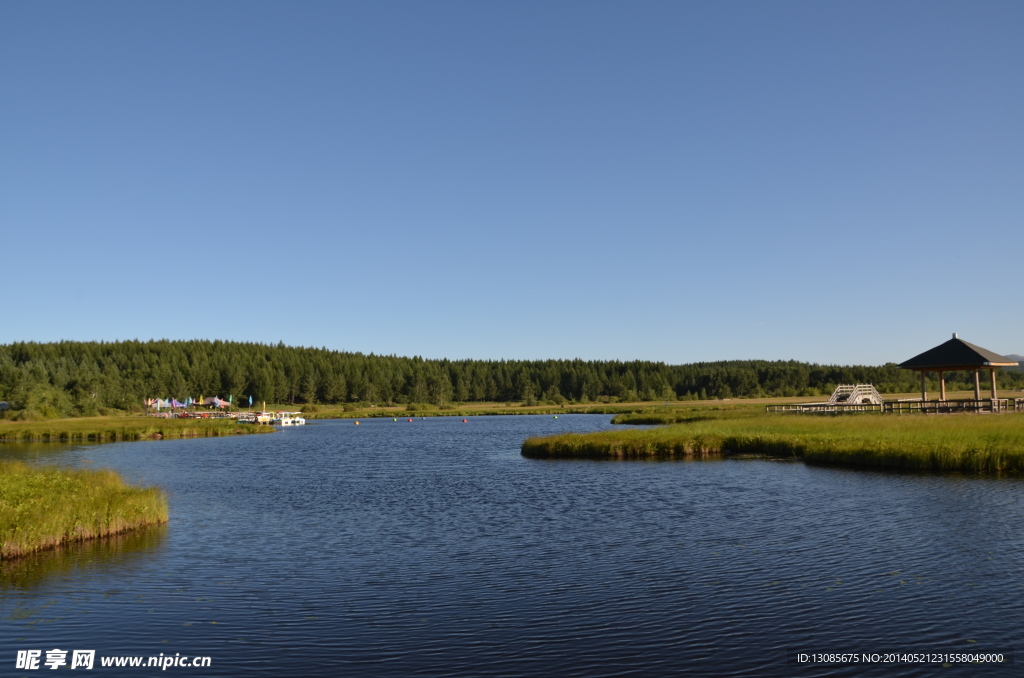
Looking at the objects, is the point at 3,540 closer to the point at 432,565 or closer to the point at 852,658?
the point at 432,565

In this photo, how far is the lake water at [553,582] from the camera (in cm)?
1439

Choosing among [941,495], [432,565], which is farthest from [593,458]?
[432,565]

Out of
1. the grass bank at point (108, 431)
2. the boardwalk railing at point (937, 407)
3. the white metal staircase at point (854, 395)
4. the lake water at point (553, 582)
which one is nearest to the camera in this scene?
the lake water at point (553, 582)

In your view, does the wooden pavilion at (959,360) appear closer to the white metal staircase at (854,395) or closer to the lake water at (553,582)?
the white metal staircase at (854,395)

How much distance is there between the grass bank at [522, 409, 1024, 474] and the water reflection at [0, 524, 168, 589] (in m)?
33.3

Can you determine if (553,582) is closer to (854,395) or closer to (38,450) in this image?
(38,450)

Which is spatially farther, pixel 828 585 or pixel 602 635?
pixel 828 585

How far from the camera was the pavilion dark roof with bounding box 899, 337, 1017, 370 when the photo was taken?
211ft

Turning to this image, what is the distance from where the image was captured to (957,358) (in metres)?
65.8

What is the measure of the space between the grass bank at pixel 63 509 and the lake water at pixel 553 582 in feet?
2.86

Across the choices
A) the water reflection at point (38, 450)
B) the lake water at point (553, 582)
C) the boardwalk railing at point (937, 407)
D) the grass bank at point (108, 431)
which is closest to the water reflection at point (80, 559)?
the lake water at point (553, 582)

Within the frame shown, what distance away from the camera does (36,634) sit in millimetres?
15453

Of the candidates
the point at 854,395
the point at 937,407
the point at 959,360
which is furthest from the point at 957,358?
the point at 854,395

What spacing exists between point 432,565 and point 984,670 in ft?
44.0
